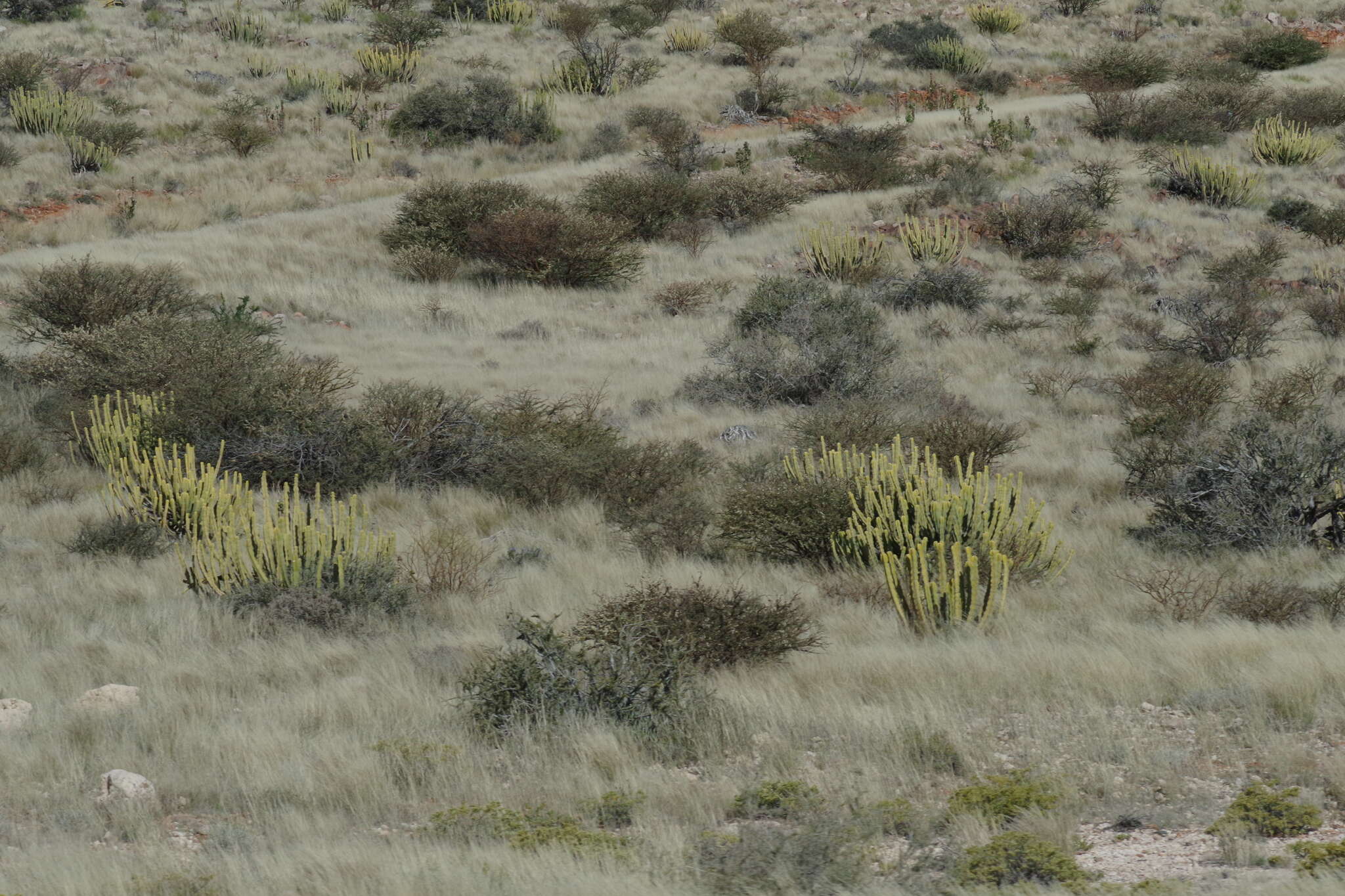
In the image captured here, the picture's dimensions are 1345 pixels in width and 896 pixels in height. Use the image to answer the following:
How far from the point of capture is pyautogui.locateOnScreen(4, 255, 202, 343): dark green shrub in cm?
1477

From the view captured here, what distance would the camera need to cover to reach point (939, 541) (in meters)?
7.98

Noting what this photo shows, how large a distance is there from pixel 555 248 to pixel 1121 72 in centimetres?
2057

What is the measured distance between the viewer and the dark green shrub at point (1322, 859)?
11.9 feet

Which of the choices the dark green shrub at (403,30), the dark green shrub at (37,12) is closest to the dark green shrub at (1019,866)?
the dark green shrub at (403,30)

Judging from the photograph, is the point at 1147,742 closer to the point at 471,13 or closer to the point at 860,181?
the point at 860,181

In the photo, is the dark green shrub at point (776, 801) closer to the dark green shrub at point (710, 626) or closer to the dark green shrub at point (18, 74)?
the dark green shrub at point (710, 626)

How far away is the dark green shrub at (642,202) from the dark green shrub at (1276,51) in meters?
21.6

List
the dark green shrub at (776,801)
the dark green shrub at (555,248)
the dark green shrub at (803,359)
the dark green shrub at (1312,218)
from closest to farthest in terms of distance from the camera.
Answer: the dark green shrub at (776,801)
the dark green shrub at (803,359)
the dark green shrub at (555,248)
the dark green shrub at (1312,218)

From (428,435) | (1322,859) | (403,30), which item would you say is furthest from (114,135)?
(1322,859)

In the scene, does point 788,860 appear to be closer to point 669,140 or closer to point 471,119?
point 669,140

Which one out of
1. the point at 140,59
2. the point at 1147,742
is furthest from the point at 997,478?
the point at 140,59

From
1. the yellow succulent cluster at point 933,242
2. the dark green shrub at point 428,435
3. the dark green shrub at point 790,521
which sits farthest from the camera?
the yellow succulent cluster at point 933,242

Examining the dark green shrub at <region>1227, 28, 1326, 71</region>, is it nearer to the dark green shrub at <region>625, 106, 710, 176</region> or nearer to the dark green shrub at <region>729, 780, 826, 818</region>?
the dark green shrub at <region>625, 106, 710, 176</region>

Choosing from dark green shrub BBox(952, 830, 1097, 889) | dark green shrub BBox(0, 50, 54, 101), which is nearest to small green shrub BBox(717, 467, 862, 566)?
dark green shrub BBox(952, 830, 1097, 889)
